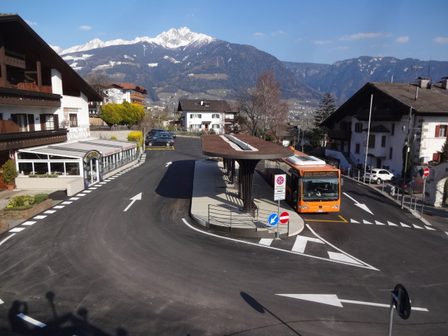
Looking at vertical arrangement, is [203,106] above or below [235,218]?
above

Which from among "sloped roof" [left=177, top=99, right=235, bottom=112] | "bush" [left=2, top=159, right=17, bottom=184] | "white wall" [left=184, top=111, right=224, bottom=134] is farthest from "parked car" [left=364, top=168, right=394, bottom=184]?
"sloped roof" [left=177, top=99, right=235, bottom=112]

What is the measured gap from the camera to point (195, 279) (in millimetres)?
12859

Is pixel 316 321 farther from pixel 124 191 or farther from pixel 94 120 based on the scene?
pixel 94 120

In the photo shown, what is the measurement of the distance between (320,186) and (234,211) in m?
5.40

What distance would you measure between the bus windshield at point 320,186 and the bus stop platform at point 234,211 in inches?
61.4

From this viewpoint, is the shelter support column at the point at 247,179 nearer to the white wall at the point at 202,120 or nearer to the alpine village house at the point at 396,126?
the alpine village house at the point at 396,126

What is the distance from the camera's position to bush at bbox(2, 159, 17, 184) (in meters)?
28.0

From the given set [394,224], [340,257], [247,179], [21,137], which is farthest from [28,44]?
[394,224]

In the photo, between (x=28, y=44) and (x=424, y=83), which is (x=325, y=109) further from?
(x=28, y=44)

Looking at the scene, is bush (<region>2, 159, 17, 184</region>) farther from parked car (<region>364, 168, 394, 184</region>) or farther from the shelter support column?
parked car (<region>364, 168, 394, 184</region>)

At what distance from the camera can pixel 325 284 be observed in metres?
12.7

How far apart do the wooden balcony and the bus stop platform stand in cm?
1403

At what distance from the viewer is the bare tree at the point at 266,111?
71250 mm

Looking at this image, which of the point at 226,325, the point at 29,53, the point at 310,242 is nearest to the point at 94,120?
the point at 29,53
